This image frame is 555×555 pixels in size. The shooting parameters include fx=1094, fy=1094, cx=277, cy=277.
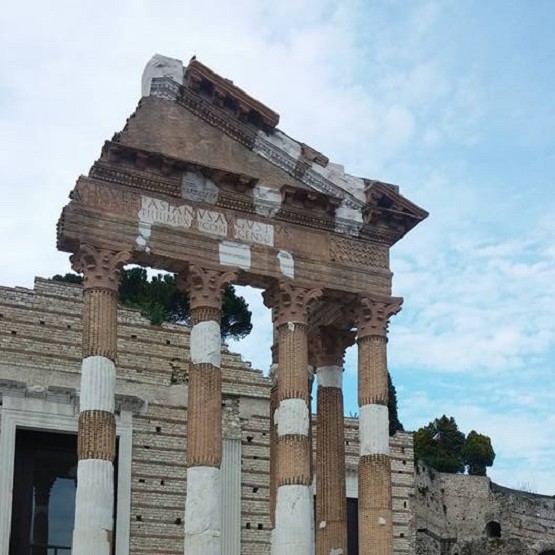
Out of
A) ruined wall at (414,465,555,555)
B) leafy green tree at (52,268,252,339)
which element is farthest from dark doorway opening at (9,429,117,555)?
ruined wall at (414,465,555,555)

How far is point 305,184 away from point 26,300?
669 cm

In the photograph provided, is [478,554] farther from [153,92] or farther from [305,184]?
[153,92]

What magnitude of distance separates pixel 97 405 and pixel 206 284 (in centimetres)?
298

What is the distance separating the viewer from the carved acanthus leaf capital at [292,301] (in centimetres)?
1944

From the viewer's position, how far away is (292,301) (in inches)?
766

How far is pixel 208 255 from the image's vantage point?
19.0 meters

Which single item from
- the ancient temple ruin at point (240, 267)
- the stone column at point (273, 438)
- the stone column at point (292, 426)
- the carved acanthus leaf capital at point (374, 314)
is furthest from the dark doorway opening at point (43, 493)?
the carved acanthus leaf capital at point (374, 314)

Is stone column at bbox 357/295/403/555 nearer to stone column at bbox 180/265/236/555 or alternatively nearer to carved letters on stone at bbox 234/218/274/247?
carved letters on stone at bbox 234/218/274/247

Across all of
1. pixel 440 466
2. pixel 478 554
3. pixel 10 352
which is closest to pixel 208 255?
pixel 10 352

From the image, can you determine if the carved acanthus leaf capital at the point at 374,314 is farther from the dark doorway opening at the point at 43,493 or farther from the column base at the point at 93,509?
the dark doorway opening at the point at 43,493

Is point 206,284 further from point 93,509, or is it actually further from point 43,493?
point 43,493

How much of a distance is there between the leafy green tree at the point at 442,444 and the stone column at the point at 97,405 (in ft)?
122

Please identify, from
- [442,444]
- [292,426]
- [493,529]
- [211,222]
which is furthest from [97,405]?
[442,444]

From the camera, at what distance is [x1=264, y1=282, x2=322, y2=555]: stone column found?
59.5ft
